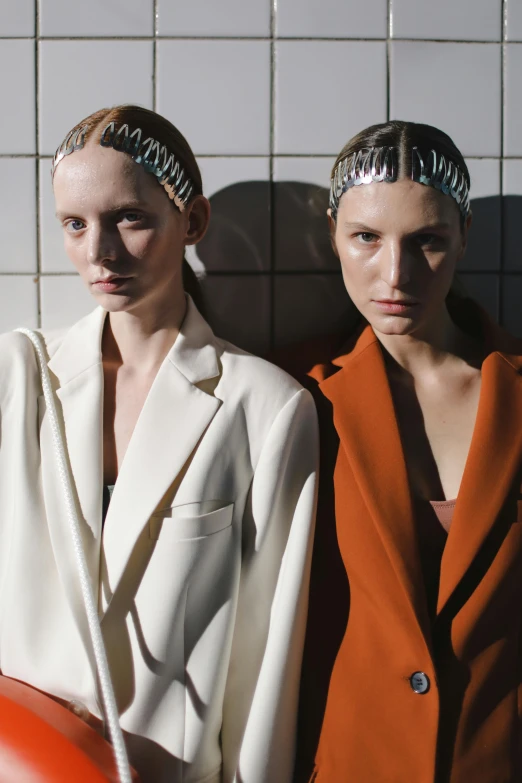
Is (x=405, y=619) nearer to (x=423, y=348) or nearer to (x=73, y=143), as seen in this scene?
(x=423, y=348)

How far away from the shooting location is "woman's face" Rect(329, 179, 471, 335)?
1069mm

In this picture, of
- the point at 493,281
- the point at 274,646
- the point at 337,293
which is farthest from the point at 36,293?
the point at 493,281

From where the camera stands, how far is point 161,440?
1.05 m

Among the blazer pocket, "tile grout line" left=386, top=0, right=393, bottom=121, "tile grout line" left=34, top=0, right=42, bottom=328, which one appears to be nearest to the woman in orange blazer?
the blazer pocket

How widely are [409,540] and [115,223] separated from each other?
677mm

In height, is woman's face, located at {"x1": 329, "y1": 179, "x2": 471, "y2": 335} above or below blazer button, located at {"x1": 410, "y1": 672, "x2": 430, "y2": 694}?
above

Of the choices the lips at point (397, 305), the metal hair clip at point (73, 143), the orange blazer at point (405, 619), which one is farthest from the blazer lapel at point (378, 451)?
the metal hair clip at point (73, 143)

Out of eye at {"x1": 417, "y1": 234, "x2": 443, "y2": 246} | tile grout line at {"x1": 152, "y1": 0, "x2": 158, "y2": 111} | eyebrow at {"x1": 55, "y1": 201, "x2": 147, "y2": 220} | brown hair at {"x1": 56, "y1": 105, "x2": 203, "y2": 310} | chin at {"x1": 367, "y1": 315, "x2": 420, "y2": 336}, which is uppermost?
tile grout line at {"x1": 152, "y1": 0, "x2": 158, "y2": 111}

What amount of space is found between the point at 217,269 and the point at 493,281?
1.97 feet

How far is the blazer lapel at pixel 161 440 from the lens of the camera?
1008 mm

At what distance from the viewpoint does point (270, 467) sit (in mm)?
1066

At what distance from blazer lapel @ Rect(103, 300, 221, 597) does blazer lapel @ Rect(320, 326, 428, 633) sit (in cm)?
23

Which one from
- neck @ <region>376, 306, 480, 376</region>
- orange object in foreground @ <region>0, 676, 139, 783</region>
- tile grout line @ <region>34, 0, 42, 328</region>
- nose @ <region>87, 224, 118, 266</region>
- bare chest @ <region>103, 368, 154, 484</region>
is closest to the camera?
orange object in foreground @ <region>0, 676, 139, 783</region>

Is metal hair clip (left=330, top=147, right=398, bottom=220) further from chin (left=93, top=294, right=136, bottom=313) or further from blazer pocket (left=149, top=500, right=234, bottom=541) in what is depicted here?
blazer pocket (left=149, top=500, right=234, bottom=541)
